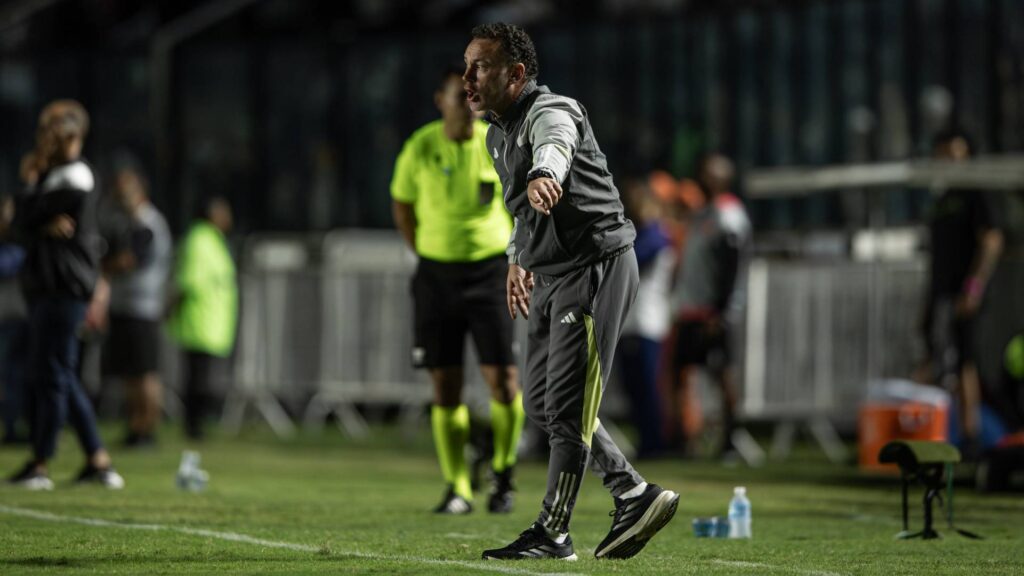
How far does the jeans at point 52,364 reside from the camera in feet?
38.2

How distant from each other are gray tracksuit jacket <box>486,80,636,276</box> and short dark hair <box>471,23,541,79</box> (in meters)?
0.10

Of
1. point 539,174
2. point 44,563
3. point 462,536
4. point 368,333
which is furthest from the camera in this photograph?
point 368,333

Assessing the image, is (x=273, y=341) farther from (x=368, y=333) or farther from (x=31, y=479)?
(x=31, y=479)

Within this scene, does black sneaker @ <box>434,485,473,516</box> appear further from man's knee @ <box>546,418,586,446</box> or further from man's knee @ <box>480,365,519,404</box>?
man's knee @ <box>546,418,586,446</box>

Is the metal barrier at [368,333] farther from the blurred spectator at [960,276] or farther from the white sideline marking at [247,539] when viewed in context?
the white sideline marking at [247,539]

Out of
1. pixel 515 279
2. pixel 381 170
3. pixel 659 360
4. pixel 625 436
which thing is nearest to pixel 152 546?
pixel 515 279

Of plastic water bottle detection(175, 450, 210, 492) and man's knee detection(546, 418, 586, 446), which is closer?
man's knee detection(546, 418, 586, 446)

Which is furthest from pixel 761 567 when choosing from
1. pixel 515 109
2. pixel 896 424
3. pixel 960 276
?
pixel 960 276

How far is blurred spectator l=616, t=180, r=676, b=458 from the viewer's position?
15.9 meters

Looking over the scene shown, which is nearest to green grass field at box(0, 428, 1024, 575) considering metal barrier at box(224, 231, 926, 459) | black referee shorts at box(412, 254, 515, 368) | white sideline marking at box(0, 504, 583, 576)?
white sideline marking at box(0, 504, 583, 576)

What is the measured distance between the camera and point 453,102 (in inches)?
404

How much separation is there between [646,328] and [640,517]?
8305 millimetres

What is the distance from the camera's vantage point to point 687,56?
20.5 metres

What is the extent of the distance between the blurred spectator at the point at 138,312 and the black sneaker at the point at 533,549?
31.3 feet
